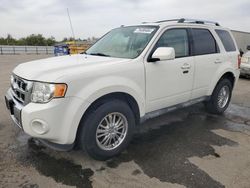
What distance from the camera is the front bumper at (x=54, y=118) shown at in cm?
266

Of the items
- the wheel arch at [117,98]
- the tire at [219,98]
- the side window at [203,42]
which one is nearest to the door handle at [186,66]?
the side window at [203,42]

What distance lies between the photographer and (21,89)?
2.97 meters

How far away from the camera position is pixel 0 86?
7.86m

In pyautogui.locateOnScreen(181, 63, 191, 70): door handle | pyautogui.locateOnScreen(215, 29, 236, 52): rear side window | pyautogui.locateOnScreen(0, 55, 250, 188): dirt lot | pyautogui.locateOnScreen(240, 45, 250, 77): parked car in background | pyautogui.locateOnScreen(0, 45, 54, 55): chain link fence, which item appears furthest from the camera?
pyautogui.locateOnScreen(0, 45, 54, 55): chain link fence

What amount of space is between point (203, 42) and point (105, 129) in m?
2.57

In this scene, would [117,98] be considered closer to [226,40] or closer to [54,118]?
[54,118]

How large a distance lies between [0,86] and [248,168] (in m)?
7.47

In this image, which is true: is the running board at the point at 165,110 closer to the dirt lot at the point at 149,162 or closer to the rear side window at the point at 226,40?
the dirt lot at the point at 149,162

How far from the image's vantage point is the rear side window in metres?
4.91

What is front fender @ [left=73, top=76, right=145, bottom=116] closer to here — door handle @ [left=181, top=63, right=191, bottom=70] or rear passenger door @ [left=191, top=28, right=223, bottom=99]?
door handle @ [left=181, top=63, right=191, bottom=70]

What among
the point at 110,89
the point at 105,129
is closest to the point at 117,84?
the point at 110,89

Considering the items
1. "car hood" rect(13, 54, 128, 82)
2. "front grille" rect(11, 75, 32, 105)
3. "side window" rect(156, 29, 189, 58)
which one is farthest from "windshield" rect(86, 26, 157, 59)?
"front grille" rect(11, 75, 32, 105)

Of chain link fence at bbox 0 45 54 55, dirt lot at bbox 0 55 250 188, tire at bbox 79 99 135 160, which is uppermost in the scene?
chain link fence at bbox 0 45 54 55

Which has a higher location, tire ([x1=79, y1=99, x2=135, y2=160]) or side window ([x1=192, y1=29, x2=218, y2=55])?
side window ([x1=192, y1=29, x2=218, y2=55])
